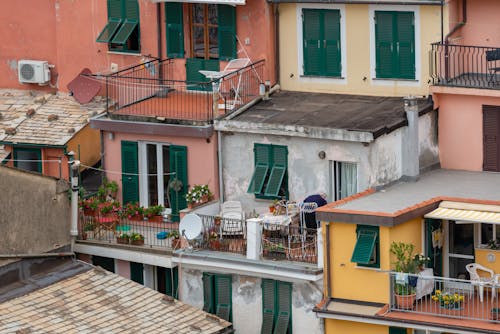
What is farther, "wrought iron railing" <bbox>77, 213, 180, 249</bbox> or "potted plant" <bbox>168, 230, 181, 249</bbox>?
"wrought iron railing" <bbox>77, 213, 180, 249</bbox>

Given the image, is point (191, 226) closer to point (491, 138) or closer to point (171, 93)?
point (171, 93)

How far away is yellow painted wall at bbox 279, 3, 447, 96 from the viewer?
5338cm

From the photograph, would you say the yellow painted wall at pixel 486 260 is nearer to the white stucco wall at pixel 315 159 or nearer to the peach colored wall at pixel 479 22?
the white stucco wall at pixel 315 159

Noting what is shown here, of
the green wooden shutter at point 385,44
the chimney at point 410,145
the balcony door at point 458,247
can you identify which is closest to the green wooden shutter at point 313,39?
the green wooden shutter at point 385,44

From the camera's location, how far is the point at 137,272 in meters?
54.8

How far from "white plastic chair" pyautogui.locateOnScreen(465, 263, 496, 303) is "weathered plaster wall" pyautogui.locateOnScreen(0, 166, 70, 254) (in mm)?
10864

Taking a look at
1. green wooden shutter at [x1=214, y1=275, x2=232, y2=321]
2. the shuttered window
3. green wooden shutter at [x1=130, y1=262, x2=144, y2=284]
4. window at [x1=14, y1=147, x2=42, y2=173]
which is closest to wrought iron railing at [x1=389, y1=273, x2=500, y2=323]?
the shuttered window

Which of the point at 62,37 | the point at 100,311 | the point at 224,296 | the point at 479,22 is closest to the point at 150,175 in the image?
the point at 224,296

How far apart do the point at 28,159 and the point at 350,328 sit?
38.6 feet

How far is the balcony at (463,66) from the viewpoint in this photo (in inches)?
2082

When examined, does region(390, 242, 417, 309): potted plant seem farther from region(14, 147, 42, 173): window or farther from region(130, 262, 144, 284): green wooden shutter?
region(14, 147, 42, 173): window

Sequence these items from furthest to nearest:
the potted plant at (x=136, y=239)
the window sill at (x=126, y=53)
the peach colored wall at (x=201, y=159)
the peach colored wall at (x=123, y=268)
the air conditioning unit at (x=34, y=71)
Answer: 1. the air conditioning unit at (x=34, y=71)
2. the window sill at (x=126, y=53)
3. the peach colored wall at (x=123, y=268)
4. the peach colored wall at (x=201, y=159)
5. the potted plant at (x=136, y=239)

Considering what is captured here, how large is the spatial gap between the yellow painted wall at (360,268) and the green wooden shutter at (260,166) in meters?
3.86

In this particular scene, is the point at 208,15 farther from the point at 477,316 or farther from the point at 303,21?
the point at 477,316
